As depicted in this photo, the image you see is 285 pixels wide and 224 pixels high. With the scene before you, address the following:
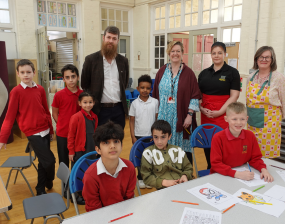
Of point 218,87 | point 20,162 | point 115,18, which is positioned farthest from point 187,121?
point 115,18

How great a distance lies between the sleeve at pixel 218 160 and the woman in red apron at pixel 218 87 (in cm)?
79

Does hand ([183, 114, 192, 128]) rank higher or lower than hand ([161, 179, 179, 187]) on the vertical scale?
higher

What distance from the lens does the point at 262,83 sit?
250 centimetres

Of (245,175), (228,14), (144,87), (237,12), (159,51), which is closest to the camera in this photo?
(245,175)

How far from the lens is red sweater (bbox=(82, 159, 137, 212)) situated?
148 cm

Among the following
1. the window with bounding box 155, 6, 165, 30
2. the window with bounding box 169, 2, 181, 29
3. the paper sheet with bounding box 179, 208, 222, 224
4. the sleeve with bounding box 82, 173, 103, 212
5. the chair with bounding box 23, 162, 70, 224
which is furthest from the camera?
the window with bounding box 155, 6, 165, 30

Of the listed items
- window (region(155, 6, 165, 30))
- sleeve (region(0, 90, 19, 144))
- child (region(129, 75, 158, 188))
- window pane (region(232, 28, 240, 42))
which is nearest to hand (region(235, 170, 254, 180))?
child (region(129, 75, 158, 188))

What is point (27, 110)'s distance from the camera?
2.49m

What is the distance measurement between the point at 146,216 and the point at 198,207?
0.30 meters

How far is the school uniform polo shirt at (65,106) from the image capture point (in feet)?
8.43

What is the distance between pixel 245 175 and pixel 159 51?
A: 572 centimetres

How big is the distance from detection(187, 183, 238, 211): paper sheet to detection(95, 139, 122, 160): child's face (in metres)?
0.51

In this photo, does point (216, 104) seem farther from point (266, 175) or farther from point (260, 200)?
point (260, 200)

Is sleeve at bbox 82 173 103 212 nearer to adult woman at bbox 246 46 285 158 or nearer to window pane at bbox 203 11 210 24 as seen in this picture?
adult woman at bbox 246 46 285 158
